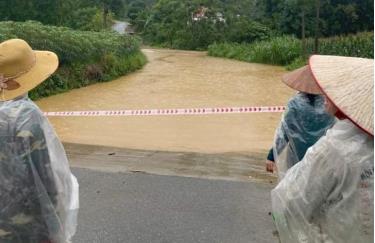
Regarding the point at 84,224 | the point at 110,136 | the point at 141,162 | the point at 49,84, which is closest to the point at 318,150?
the point at 84,224

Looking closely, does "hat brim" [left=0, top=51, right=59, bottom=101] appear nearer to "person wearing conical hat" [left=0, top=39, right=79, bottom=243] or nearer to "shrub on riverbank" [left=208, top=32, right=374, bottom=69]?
"person wearing conical hat" [left=0, top=39, right=79, bottom=243]

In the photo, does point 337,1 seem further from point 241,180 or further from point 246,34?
point 241,180

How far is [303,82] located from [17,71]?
180cm

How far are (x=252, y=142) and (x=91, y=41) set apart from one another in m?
11.8

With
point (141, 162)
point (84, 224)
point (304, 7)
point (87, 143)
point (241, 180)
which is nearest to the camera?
point (84, 224)

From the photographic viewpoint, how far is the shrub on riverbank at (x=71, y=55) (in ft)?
48.7

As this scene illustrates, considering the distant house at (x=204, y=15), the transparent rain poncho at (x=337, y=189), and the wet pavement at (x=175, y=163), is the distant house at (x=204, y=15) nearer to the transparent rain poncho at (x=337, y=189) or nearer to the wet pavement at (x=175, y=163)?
the wet pavement at (x=175, y=163)

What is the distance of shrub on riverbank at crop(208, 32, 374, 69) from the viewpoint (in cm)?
2370

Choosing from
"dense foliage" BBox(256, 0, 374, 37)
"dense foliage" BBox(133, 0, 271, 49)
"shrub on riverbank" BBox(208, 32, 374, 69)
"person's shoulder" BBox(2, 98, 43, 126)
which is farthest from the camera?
"dense foliage" BBox(133, 0, 271, 49)

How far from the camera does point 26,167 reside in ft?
7.12

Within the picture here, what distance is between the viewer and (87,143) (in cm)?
849

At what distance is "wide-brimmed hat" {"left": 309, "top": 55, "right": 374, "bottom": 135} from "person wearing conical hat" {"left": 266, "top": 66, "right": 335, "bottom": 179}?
120 cm

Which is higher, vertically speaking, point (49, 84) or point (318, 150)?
point (318, 150)

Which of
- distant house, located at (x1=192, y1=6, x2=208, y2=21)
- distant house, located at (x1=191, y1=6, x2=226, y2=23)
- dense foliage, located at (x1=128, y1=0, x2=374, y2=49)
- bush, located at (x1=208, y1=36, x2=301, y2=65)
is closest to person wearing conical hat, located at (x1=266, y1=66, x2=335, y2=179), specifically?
bush, located at (x1=208, y1=36, x2=301, y2=65)
